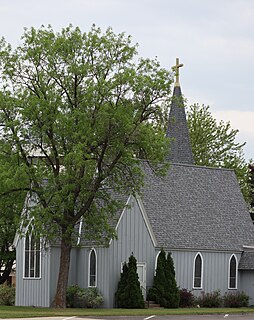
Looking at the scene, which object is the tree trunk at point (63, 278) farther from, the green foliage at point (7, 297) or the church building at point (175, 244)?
the green foliage at point (7, 297)

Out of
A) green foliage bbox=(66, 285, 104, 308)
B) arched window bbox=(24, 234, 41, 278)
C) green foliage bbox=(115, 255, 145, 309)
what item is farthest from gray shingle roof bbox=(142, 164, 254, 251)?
arched window bbox=(24, 234, 41, 278)

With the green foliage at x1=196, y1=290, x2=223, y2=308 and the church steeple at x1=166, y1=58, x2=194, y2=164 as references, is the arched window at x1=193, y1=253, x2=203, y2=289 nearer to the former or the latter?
the green foliage at x1=196, y1=290, x2=223, y2=308

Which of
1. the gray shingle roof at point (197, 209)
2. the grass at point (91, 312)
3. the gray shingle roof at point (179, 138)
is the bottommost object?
the grass at point (91, 312)

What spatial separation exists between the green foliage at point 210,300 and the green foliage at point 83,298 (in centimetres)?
697

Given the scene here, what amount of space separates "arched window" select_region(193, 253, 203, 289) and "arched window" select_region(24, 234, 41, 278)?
9856mm

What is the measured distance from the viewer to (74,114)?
4159cm

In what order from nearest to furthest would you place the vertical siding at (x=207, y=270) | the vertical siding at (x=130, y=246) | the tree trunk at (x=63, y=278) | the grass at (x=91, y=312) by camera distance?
the grass at (x=91, y=312) < the tree trunk at (x=63, y=278) < the vertical siding at (x=130, y=246) < the vertical siding at (x=207, y=270)

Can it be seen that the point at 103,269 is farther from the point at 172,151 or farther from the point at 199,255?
the point at 172,151

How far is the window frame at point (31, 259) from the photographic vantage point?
157 ft

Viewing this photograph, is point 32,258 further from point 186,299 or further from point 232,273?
point 232,273

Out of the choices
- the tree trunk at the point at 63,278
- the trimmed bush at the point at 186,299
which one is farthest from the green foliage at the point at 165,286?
the tree trunk at the point at 63,278

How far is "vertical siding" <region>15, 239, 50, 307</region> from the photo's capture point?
154ft

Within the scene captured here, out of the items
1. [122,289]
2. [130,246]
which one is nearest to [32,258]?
[130,246]

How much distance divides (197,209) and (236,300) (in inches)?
253
